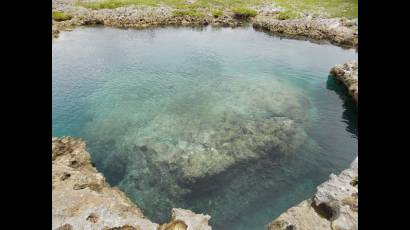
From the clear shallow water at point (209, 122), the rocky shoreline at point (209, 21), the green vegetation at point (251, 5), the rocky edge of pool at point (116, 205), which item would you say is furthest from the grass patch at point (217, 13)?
the rocky edge of pool at point (116, 205)

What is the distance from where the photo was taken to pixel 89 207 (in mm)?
10984

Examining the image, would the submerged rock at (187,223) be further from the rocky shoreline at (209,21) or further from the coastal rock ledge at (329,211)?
the rocky shoreline at (209,21)

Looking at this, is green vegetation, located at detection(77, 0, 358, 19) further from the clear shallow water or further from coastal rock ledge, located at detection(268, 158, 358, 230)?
coastal rock ledge, located at detection(268, 158, 358, 230)

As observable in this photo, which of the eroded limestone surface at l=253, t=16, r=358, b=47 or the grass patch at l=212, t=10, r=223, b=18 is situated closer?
the eroded limestone surface at l=253, t=16, r=358, b=47

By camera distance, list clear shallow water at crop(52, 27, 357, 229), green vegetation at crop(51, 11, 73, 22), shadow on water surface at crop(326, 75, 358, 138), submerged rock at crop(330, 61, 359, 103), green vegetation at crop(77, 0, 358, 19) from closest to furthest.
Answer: clear shallow water at crop(52, 27, 357, 229) < shadow on water surface at crop(326, 75, 358, 138) < submerged rock at crop(330, 61, 359, 103) < green vegetation at crop(51, 11, 73, 22) < green vegetation at crop(77, 0, 358, 19)

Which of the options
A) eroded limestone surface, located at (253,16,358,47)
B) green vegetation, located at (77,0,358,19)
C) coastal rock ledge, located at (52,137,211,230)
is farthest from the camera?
green vegetation, located at (77,0,358,19)

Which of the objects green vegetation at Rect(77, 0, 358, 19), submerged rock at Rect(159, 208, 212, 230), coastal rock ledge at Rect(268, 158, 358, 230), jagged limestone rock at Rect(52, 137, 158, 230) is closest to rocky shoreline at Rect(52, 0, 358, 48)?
green vegetation at Rect(77, 0, 358, 19)

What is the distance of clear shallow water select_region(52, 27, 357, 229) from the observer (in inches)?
614

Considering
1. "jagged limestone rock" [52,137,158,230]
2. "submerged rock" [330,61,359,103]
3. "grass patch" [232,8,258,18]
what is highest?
"grass patch" [232,8,258,18]

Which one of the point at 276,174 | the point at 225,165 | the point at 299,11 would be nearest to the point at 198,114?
the point at 225,165

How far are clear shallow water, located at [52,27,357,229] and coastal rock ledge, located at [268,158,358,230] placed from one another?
9.14 feet

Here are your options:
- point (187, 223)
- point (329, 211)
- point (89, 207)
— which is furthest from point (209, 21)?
point (187, 223)
